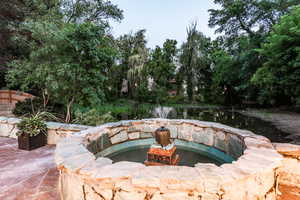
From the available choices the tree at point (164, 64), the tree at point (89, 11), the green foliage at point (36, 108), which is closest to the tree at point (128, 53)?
the tree at point (89, 11)

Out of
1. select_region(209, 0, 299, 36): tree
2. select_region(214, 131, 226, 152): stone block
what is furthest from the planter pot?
select_region(209, 0, 299, 36): tree

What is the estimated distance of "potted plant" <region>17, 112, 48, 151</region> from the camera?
7.86ft

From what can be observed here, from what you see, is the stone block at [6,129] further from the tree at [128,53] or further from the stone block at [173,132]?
the tree at [128,53]

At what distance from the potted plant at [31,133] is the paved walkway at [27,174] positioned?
0.11 m

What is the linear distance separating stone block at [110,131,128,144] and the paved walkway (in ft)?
2.60

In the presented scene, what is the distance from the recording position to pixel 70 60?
10.6ft

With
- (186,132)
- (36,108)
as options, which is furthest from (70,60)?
(186,132)

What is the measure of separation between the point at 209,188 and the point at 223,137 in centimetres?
133

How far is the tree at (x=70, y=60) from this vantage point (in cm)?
309

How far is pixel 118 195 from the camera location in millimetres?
960

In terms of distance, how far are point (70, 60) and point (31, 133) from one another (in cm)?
167

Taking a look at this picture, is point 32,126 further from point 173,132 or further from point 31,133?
point 173,132

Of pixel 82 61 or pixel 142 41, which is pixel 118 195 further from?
pixel 142 41

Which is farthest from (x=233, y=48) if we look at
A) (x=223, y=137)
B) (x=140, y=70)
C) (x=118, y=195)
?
(x=118, y=195)
